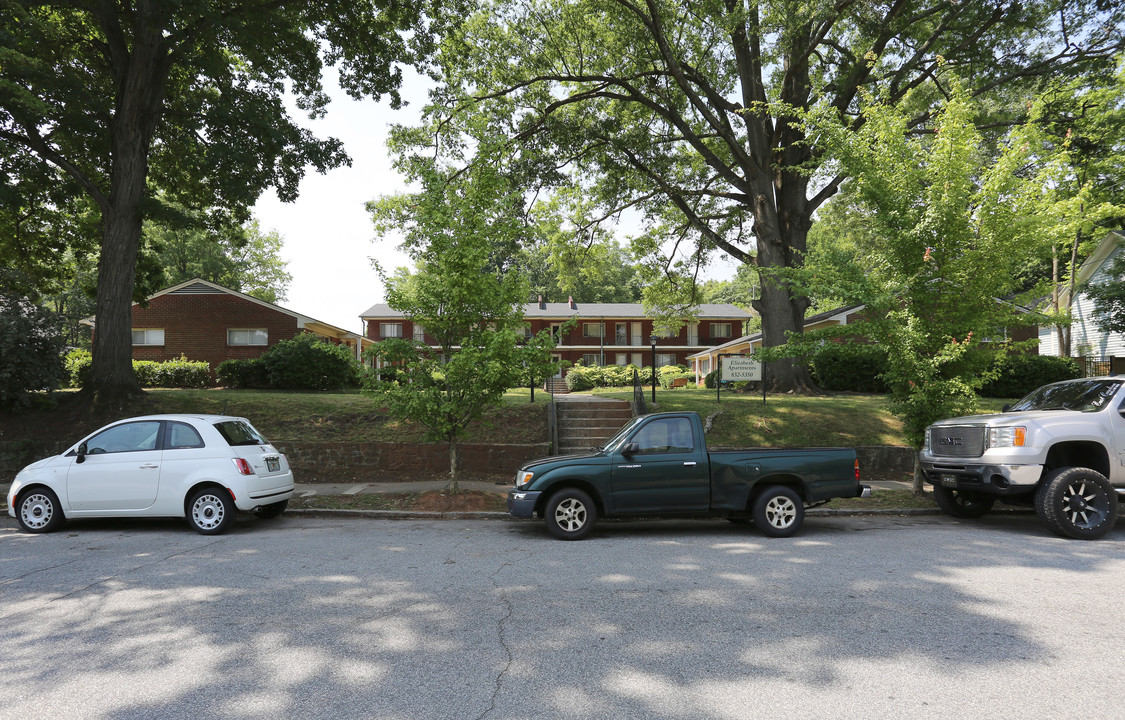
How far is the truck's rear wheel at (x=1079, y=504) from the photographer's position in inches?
316

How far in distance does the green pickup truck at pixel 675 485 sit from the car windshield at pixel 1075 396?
3.69 meters

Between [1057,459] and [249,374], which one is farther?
[249,374]

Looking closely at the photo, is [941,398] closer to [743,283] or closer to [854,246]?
[854,246]

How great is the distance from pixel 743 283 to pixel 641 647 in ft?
241

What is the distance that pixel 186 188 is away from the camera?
64.2 ft

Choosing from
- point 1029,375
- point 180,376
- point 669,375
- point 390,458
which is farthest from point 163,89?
point 669,375

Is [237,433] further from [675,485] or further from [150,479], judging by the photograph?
[675,485]

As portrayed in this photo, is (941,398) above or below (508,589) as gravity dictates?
above

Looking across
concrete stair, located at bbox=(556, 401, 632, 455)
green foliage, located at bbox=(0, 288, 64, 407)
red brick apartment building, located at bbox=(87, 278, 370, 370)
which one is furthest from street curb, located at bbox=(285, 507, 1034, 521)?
red brick apartment building, located at bbox=(87, 278, 370, 370)

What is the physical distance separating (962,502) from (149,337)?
36.6 metres

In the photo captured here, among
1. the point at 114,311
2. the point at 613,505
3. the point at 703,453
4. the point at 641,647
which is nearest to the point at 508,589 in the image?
the point at 641,647

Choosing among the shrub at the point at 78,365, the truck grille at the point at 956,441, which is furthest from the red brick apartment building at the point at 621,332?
the truck grille at the point at 956,441

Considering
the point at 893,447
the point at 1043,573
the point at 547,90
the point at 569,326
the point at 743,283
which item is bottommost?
the point at 1043,573

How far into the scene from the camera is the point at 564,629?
4.73m
